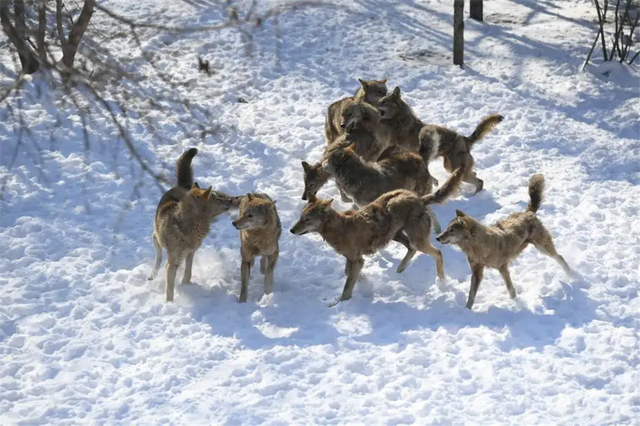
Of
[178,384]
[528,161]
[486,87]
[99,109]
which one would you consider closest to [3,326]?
[178,384]

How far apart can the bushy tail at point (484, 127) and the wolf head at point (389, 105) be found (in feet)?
3.92

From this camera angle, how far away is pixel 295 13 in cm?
1741

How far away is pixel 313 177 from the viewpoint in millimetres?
11781

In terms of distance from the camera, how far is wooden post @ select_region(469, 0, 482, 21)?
17.1 m

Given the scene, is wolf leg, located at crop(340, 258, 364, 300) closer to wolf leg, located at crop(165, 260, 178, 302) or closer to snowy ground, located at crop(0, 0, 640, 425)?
snowy ground, located at crop(0, 0, 640, 425)

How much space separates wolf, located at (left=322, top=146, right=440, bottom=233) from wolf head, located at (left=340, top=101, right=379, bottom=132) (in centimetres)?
99

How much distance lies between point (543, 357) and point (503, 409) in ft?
3.08

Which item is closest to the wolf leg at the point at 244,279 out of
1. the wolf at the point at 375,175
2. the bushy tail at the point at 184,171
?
the bushy tail at the point at 184,171

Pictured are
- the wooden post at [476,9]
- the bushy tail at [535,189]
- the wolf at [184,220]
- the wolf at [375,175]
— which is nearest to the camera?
the wolf at [184,220]

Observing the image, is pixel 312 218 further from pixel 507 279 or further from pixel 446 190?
pixel 507 279

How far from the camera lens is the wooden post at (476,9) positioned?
17.1m

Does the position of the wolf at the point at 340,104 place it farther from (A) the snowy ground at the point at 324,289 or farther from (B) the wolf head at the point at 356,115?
(A) the snowy ground at the point at 324,289

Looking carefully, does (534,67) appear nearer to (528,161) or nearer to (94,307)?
(528,161)

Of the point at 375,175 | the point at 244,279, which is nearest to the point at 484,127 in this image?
the point at 375,175
